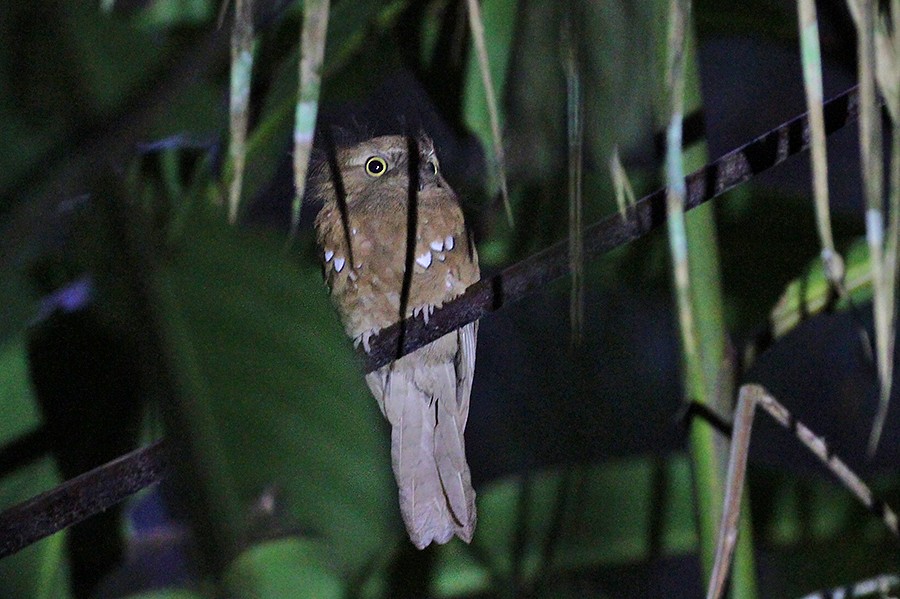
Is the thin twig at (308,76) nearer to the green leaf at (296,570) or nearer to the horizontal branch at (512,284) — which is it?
the horizontal branch at (512,284)

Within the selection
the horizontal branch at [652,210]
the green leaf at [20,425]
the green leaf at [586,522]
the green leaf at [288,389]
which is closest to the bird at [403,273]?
the green leaf at [586,522]

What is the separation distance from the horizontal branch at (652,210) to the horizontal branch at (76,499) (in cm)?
42

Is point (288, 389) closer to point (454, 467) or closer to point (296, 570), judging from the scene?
point (296, 570)

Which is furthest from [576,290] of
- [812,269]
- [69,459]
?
[69,459]

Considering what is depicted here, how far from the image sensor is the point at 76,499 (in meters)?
0.97

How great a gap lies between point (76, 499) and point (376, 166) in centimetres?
150

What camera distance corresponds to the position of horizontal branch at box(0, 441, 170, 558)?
3.15ft

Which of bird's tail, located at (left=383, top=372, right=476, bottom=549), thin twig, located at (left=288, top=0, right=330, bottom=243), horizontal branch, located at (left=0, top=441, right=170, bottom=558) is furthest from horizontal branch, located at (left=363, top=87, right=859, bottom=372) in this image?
bird's tail, located at (left=383, top=372, right=476, bottom=549)

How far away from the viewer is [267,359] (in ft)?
2.83

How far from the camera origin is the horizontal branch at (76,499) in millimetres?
960

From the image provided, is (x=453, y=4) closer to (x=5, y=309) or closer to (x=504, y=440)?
(x=5, y=309)

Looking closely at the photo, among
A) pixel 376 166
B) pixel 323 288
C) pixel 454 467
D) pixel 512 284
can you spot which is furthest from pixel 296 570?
pixel 376 166

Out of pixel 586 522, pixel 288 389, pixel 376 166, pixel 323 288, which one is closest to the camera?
pixel 288 389

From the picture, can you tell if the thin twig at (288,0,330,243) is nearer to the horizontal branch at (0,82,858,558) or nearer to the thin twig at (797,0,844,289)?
the horizontal branch at (0,82,858,558)
